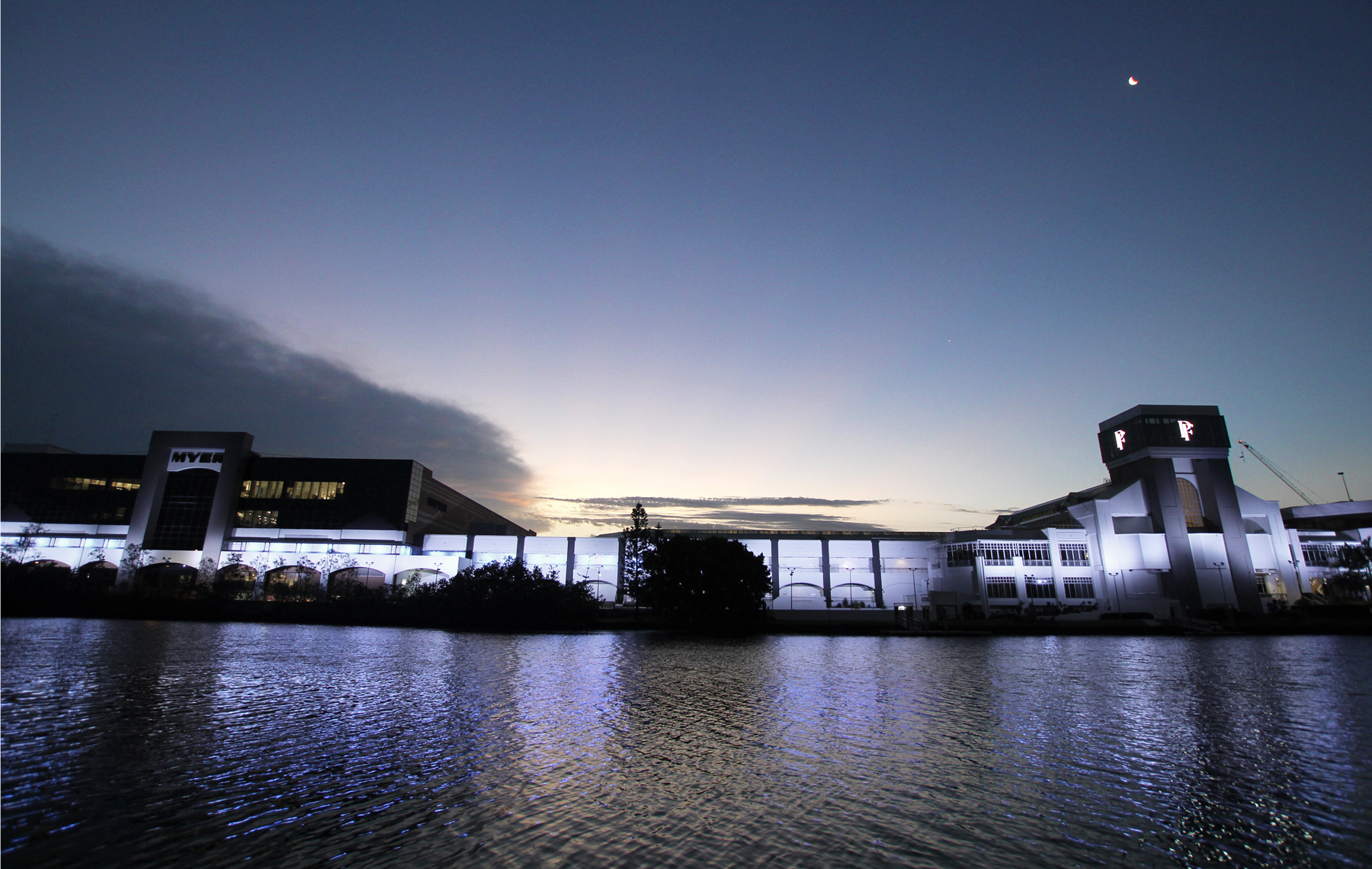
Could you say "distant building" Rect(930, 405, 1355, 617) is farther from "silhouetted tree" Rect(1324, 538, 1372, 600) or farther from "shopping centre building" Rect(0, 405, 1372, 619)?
"silhouetted tree" Rect(1324, 538, 1372, 600)

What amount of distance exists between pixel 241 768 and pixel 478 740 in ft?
17.5

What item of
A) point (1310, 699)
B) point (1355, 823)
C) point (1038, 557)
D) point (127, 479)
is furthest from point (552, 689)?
point (127, 479)

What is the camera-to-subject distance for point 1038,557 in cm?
9812

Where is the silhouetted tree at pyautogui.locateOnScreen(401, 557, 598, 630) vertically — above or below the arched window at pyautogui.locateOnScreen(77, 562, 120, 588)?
below

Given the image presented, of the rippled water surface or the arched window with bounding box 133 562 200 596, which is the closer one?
the rippled water surface

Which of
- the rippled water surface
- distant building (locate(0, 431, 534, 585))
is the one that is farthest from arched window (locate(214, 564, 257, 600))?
the rippled water surface

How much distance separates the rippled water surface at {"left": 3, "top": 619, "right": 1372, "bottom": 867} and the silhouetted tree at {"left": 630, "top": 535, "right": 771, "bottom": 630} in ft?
148

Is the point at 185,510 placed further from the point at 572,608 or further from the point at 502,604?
the point at 572,608

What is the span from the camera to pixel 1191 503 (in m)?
102

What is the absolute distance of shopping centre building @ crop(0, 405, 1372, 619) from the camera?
317 feet

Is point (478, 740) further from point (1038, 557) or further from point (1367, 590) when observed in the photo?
point (1367, 590)

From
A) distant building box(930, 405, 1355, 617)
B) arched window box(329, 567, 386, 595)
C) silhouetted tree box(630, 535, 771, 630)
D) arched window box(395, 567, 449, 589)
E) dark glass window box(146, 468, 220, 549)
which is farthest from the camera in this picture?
dark glass window box(146, 468, 220, 549)

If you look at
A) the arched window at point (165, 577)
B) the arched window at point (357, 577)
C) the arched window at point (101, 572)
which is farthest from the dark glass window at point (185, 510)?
the arched window at point (357, 577)

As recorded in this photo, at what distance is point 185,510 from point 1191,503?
15285cm
